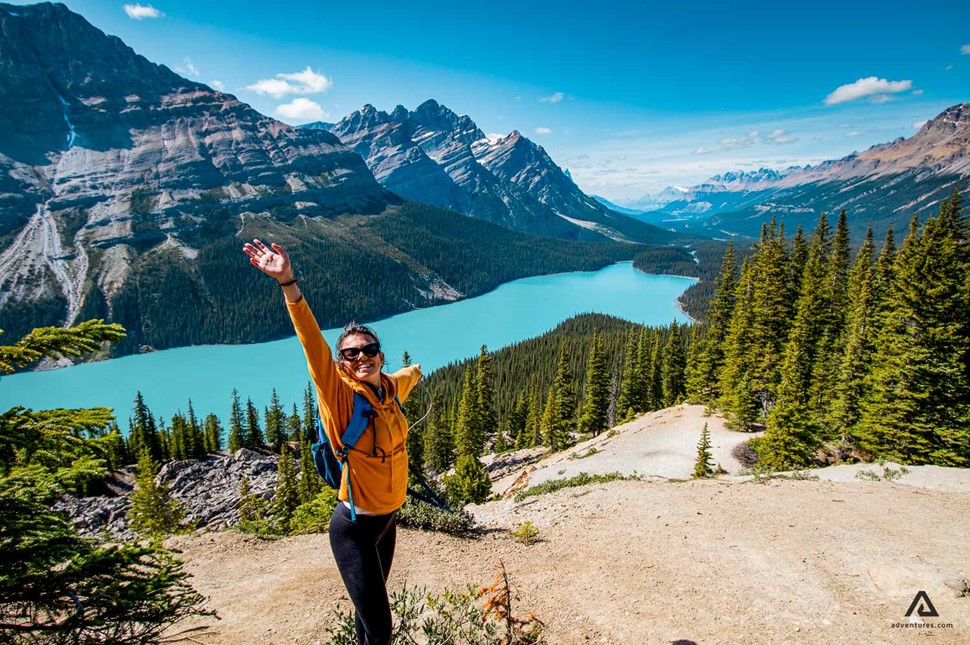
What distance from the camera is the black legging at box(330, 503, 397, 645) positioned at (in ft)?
12.7

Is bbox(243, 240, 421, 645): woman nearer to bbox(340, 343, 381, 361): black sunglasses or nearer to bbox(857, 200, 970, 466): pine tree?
bbox(340, 343, 381, 361): black sunglasses

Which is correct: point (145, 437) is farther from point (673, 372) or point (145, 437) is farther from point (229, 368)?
point (229, 368)

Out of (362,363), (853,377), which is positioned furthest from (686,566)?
(853,377)

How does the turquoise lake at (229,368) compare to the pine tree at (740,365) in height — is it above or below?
below

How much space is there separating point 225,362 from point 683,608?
135 m

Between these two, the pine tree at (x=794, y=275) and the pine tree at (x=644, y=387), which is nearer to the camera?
the pine tree at (x=794, y=275)

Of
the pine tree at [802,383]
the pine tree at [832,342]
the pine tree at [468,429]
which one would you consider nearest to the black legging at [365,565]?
the pine tree at [802,383]

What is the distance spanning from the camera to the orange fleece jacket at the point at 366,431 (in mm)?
3543

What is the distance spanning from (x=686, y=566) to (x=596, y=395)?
32924mm

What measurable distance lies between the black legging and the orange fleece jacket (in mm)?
156

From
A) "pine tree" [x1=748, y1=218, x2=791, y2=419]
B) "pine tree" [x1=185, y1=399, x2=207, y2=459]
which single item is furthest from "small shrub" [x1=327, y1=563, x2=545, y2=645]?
"pine tree" [x1=185, y1=399, x2=207, y2=459]

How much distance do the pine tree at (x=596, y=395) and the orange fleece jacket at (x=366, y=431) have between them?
39.1 metres

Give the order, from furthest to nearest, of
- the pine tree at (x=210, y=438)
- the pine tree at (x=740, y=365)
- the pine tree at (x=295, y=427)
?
the pine tree at (x=295, y=427) → the pine tree at (x=210, y=438) → the pine tree at (x=740, y=365)

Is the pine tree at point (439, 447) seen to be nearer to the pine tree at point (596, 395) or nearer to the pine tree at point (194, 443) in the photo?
the pine tree at point (596, 395)
